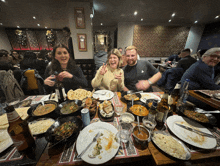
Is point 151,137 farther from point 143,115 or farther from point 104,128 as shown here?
point 104,128

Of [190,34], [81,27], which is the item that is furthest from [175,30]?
[81,27]

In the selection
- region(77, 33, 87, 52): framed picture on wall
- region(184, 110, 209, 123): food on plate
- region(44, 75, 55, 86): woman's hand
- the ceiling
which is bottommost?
region(184, 110, 209, 123): food on plate

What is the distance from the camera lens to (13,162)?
679 mm

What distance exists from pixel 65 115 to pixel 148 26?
32.8 ft

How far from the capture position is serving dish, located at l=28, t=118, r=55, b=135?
3.02ft

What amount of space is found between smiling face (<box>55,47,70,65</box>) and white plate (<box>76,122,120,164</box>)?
161 cm

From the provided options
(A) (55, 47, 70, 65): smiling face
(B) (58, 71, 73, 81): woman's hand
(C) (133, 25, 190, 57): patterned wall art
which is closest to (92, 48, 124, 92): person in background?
(B) (58, 71, 73, 81): woman's hand

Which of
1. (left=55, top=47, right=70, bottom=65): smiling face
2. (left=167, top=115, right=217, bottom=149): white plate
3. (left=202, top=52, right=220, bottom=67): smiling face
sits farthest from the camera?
(left=202, top=52, right=220, bottom=67): smiling face

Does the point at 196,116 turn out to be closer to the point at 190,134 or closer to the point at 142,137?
the point at 190,134

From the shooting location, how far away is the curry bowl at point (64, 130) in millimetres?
810

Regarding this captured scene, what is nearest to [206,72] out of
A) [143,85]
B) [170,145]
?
[143,85]

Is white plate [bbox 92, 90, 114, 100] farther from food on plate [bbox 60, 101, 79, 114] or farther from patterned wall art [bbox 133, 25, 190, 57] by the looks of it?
patterned wall art [bbox 133, 25, 190, 57]

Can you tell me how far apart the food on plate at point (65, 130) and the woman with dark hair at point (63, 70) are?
51.3 inches

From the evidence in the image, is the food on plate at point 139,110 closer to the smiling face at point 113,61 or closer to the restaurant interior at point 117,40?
the restaurant interior at point 117,40
